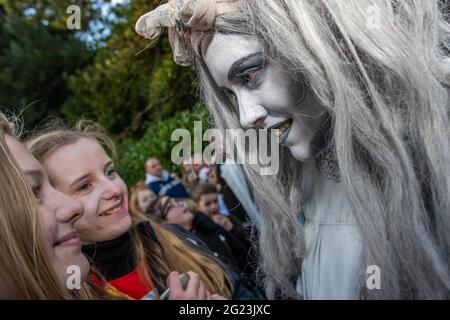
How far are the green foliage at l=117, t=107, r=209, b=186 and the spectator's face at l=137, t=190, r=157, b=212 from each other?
0.06 metres

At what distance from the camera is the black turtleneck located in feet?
4.02

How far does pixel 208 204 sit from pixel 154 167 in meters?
0.31

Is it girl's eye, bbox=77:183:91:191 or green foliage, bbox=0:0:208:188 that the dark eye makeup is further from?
girl's eye, bbox=77:183:91:191

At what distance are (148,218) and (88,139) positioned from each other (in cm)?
31

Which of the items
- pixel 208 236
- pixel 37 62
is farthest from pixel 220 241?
pixel 37 62

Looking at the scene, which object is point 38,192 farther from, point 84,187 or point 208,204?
point 208,204

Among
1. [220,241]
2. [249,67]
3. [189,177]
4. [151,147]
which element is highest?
[249,67]

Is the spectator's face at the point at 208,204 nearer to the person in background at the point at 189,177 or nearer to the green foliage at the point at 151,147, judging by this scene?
the person in background at the point at 189,177

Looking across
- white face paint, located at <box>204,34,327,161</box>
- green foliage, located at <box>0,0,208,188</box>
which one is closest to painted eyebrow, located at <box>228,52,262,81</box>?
white face paint, located at <box>204,34,327,161</box>

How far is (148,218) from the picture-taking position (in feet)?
4.73

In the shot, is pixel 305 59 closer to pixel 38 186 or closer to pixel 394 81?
pixel 394 81

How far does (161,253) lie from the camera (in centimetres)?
135

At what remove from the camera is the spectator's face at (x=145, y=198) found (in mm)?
1538

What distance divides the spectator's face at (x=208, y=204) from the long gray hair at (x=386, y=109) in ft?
2.97
